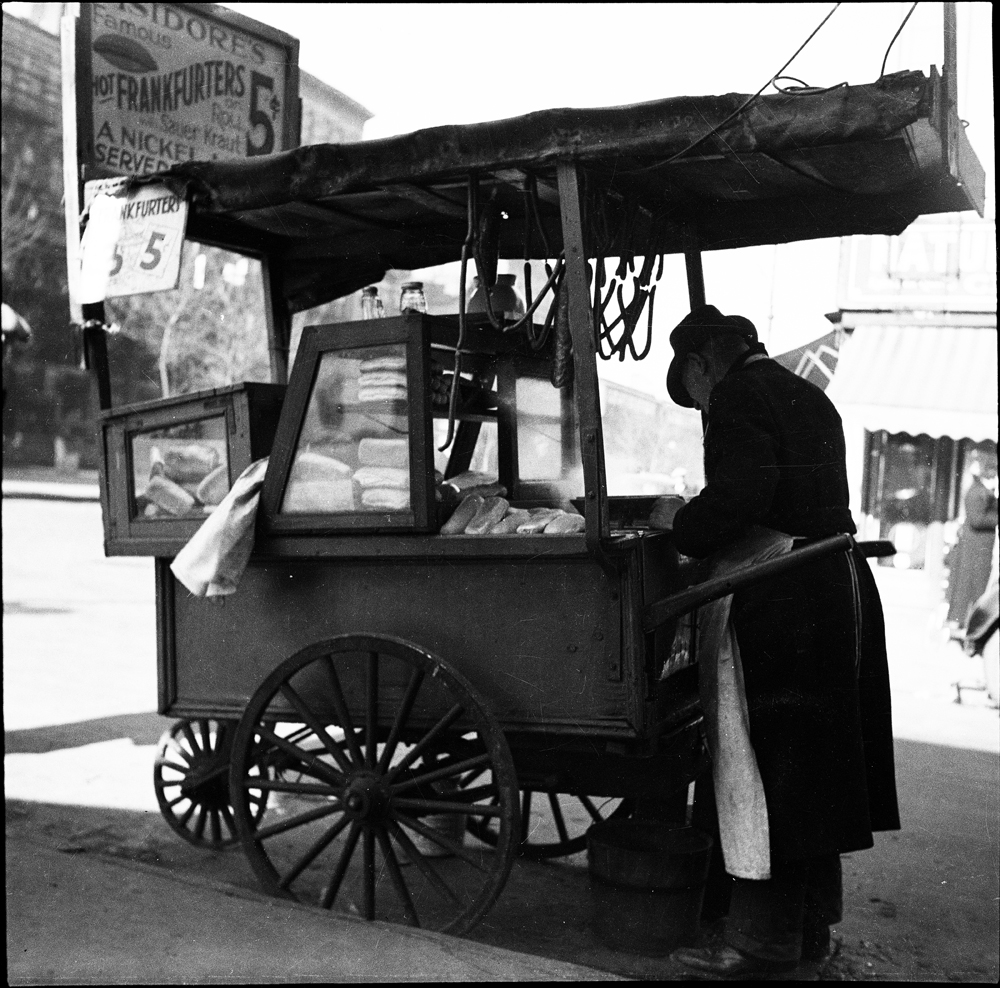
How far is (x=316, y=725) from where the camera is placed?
351 cm

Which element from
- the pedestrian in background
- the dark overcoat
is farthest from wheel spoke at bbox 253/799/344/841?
the pedestrian in background

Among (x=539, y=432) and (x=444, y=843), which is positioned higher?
(x=539, y=432)

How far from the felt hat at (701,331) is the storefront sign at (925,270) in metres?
7.25

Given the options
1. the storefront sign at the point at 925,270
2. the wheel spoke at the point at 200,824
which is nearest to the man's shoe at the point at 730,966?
the wheel spoke at the point at 200,824

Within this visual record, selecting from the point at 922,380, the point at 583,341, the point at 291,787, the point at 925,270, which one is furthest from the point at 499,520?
the point at 925,270

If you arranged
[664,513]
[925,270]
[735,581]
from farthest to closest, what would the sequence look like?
[925,270], [664,513], [735,581]

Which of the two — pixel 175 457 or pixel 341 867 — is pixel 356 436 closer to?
pixel 175 457

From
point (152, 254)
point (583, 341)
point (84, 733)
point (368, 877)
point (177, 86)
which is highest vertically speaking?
point (177, 86)

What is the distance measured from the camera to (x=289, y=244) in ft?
15.9

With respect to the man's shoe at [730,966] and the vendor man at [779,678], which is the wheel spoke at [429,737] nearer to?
the vendor man at [779,678]

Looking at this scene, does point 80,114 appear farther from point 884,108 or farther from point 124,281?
point 884,108

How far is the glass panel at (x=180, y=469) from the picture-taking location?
12.8ft

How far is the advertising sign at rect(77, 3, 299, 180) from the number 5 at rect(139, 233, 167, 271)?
707 millimetres

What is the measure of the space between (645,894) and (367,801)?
0.91 metres
